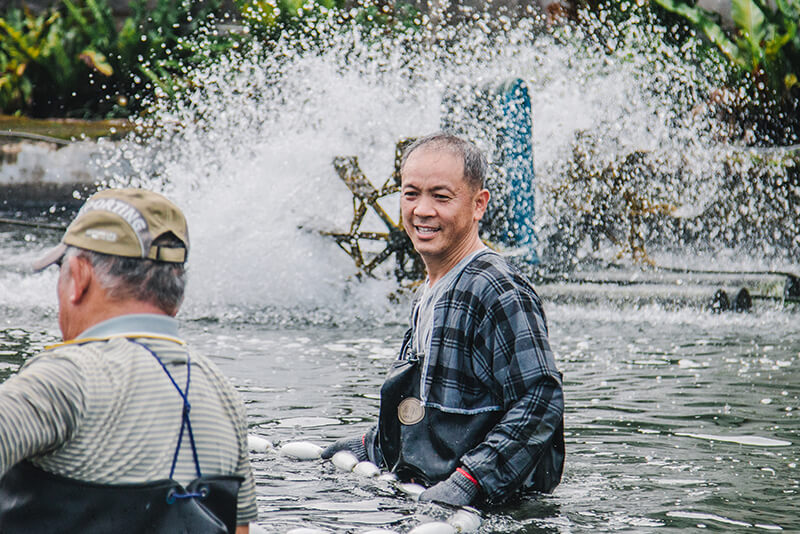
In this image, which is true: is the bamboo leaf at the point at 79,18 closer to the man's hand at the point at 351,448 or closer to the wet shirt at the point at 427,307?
the man's hand at the point at 351,448

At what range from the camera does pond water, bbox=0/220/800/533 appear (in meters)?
4.41

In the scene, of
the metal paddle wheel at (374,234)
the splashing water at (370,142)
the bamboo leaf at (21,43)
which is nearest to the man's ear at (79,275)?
the splashing water at (370,142)

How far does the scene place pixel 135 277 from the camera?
8.45 feet

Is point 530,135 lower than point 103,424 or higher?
higher

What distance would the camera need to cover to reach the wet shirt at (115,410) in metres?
2.33

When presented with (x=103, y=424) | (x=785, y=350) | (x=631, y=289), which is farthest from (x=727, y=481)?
(x=631, y=289)

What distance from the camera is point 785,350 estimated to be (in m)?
8.51

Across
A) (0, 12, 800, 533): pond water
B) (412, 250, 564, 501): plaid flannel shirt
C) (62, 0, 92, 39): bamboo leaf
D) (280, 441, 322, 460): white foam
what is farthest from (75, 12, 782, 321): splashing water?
(412, 250, 564, 501): plaid flannel shirt

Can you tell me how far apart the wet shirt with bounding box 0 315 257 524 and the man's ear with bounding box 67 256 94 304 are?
3.9 inches

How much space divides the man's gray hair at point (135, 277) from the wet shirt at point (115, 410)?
5 centimetres

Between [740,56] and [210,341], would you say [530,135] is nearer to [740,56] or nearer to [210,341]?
[210,341]

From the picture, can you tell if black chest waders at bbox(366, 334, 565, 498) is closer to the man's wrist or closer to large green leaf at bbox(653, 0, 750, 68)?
the man's wrist

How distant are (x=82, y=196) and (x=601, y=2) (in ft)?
29.1

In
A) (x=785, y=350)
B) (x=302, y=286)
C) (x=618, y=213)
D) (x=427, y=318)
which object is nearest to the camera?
(x=427, y=318)
